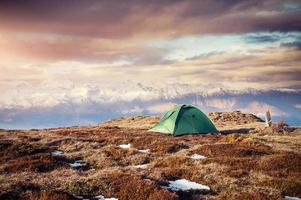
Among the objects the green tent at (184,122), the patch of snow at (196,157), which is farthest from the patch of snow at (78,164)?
the green tent at (184,122)

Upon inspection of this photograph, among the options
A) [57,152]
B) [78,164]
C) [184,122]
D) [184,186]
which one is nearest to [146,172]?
[184,186]

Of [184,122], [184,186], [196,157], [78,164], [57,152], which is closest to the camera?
[184,186]

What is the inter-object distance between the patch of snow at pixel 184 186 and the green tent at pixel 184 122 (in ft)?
73.8

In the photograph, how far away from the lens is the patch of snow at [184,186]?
659 inches

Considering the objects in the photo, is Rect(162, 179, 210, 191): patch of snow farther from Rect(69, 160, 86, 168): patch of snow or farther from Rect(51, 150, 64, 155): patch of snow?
Rect(51, 150, 64, 155): patch of snow

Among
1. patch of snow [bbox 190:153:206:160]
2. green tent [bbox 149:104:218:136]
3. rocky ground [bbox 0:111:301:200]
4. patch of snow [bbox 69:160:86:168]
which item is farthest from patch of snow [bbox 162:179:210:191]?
green tent [bbox 149:104:218:136]

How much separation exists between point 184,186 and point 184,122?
24.8m

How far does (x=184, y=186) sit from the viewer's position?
1722 cm

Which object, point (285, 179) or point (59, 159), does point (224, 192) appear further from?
point (59, 159)

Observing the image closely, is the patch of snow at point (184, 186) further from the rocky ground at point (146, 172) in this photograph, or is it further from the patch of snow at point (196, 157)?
the patch of snow at point (196, 157)

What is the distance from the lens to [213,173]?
19406mm

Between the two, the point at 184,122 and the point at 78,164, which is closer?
the point at 78,164

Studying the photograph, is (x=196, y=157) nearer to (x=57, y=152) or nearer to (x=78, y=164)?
(x=78, y=164)

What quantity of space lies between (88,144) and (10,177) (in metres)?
13.2
